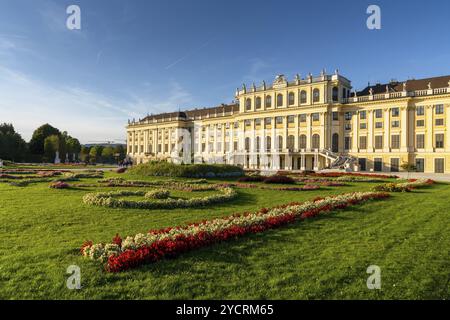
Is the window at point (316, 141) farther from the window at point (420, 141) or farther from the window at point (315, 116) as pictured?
the window at point (420, 141)

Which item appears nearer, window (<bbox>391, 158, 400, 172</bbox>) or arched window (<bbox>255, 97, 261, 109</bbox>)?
window (<bbox>391, 158, 400, 172</bbox>)

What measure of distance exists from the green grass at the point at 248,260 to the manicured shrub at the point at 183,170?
16.7 meters

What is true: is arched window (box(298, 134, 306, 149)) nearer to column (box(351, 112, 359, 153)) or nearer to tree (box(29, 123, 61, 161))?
column (box(351, 112, 359, 153))

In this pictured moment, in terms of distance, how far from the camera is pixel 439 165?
153ft

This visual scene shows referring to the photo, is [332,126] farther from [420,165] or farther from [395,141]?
[420,165]

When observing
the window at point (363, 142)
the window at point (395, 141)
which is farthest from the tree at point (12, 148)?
the window at point (395, 141)

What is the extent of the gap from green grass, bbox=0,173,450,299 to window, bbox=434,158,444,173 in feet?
141

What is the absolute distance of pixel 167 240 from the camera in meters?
6.99

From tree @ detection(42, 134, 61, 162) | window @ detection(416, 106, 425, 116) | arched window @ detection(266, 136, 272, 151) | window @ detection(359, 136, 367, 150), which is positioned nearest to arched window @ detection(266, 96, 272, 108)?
arched window @ detection(266, 136, 272, 151)

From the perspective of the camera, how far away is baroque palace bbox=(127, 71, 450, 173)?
47781mm

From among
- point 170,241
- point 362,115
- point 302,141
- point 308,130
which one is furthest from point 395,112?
point 170,241

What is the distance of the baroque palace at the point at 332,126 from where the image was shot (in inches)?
1881

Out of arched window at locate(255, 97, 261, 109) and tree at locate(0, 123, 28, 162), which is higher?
arched window at locate(255, 97, 261, 109)

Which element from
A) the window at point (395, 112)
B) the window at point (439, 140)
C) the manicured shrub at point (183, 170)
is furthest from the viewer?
the window at point (395, 112)
